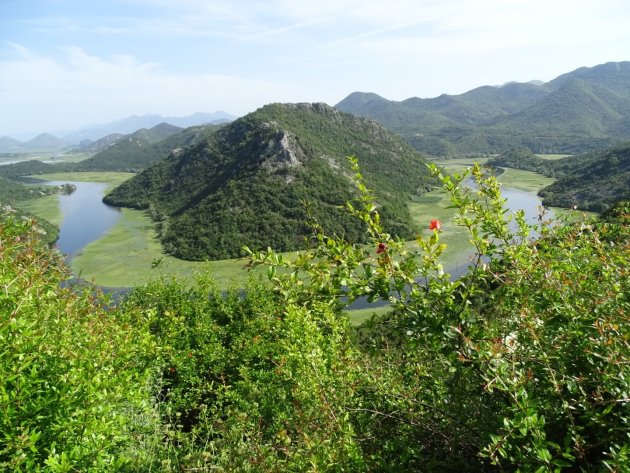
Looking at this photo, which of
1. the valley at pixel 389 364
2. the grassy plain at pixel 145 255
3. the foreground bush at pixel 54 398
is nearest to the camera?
the valley at pixel 389 364

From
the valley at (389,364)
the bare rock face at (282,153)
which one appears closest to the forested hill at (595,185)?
the bare rock face at (282,153)

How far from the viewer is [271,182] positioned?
398 ft

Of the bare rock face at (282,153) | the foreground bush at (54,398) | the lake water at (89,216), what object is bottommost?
the lake water at (89,216)

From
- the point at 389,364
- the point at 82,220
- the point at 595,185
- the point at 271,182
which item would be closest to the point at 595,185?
the point at 595,185

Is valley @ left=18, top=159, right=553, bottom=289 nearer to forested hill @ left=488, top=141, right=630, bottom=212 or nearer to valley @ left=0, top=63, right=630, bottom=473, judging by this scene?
forested hill @ left=488, top=141, right=630, bottom=212

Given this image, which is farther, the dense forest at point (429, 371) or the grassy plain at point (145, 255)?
the grassy plain at point (145, 255)

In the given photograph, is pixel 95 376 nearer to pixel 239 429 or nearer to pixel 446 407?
pixel 239 429

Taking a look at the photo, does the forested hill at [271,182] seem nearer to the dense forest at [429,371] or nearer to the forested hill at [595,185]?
the forested hill at [595,185]

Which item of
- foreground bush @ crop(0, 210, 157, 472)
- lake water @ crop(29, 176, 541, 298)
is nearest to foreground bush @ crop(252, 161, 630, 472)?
foreground bush @ crop(0, 210, 157, 472)

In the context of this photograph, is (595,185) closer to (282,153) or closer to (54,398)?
(282,153)

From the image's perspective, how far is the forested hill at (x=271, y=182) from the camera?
10600 cm

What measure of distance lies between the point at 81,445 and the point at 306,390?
357 cm

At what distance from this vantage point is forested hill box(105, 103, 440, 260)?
106 m

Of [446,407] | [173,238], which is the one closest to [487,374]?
[446,407]
